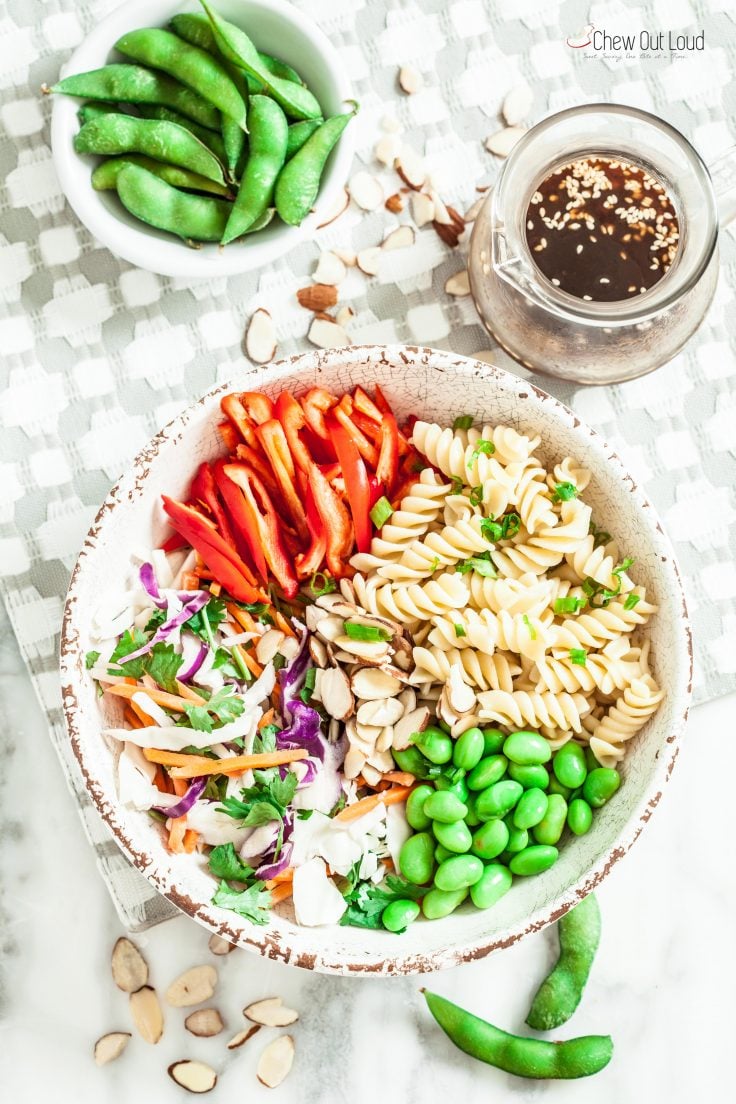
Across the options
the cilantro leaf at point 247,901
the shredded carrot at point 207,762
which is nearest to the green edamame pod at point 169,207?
the shredded carrot at point 207,762

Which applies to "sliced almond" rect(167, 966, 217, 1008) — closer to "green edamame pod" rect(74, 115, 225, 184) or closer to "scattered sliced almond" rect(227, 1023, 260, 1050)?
"scattered sliced almond" rect(227, 1023, 260, 1050)

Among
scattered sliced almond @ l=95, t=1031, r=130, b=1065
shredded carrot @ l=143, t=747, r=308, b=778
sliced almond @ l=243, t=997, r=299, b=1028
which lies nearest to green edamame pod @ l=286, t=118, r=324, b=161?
shredded carrot @ l=143, t=747, r=308, b=778

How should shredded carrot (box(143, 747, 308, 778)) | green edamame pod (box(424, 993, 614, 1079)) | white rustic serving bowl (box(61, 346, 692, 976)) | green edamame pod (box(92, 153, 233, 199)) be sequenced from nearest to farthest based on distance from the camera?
white rustic serving bowl (box(61, 346, 692, 976)) → shredded carrot (box(143, 747, 308, 778)) → green edamame pod (box(92, 153, 233, 199)) → green edamame pod (box(424, 993, 614, 1079))

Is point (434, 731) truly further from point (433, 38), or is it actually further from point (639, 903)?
point (433, 38)

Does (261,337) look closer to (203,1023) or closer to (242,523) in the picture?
(242,523)

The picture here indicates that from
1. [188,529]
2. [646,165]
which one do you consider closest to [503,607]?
[188,529]
